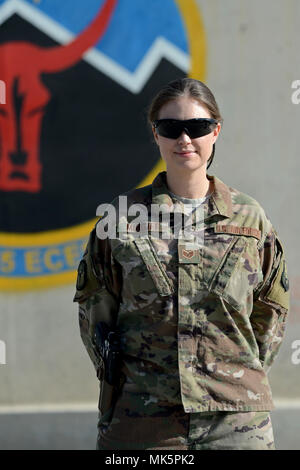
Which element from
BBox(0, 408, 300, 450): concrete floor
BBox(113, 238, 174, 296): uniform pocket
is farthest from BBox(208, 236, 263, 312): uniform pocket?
BBox(0, 408, 300, 450): concrete floor

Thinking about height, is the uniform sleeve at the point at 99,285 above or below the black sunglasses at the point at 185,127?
below

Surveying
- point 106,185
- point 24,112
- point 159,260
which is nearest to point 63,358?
point 106,185

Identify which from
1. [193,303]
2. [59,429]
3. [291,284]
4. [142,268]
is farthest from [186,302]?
[59,429]

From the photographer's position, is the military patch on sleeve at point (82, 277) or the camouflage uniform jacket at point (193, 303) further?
the military patch on sleeve at point (82, 277)

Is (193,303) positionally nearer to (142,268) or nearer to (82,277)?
(142,268)

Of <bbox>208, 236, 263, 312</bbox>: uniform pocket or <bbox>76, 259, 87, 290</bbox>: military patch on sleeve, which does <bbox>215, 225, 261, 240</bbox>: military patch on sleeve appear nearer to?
<bbox>208, 236, 263, 312</bbox>: uniform pocket

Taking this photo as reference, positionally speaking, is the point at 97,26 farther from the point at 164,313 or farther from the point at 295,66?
the point at 164,313

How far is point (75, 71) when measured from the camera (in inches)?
129

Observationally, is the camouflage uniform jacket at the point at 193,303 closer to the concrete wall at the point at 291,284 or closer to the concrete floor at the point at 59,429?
the concrete wall at the point at 291,284

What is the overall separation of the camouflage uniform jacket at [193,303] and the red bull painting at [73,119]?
1454 mm

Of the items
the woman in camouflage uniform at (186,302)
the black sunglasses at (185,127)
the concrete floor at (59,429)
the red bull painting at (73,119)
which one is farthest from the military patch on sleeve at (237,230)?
the concrete floor at (59,429)

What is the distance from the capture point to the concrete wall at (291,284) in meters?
3.29

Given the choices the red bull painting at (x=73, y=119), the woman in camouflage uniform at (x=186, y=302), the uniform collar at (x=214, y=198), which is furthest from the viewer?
the red bull painting at (x=73, y=119)

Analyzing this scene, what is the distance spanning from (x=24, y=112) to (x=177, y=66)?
2.49 feet
